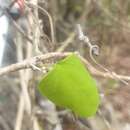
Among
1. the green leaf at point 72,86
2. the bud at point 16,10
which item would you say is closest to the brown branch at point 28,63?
the green leaf at point 72,86

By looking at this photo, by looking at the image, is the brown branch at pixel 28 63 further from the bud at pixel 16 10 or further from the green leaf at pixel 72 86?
the bud at pixel 16 10

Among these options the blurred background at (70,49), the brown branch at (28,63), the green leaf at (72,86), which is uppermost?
the blurred background at (70,49)

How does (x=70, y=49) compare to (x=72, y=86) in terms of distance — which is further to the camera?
(x=70, y=49)

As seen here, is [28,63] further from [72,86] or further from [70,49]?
[70,49]

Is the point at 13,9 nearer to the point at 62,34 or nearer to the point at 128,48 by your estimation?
the point at 62,34

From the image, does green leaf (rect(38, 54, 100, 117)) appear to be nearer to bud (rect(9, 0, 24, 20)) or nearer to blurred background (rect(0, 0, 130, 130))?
blurred background (rect(0, 0, 130, 130))

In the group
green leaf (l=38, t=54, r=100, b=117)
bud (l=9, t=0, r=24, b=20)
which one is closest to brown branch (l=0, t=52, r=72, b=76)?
green leaf (l=38, t=54, r=100, b=117)

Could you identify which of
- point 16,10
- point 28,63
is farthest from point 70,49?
point 28,63
